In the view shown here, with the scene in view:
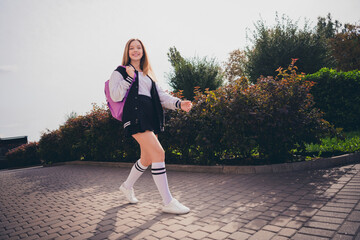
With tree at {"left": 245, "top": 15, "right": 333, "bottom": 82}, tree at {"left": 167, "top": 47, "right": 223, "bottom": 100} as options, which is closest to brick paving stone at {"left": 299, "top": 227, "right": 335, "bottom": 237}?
tree at {"left": 245, "top": 15, "right": 333, "bottom": 82}

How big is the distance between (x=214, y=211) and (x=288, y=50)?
1643 cm

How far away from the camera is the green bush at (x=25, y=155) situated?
64.1ft

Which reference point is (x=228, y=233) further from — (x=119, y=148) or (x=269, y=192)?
(x=119, y=148)

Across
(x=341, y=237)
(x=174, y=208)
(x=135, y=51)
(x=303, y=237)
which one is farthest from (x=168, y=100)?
(x=341, y=237)

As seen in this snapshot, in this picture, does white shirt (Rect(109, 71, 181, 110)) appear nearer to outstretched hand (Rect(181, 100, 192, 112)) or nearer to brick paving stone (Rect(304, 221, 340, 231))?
outstretched hand (Rect(181, 100, 192, 112))

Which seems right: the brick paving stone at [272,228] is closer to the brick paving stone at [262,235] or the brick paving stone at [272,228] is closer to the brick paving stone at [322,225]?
the brick paving stone at [262,235]

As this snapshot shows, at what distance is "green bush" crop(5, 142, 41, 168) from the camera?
19.5 metres

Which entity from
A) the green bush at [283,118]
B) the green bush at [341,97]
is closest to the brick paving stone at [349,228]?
the green bush at [283,118]

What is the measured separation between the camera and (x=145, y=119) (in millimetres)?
3109

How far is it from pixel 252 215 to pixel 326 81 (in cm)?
861

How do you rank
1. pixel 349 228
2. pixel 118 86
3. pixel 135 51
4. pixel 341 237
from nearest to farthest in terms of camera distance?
pixel 341 237, pixel 349 228, pixel 118 86, pixel 135 51

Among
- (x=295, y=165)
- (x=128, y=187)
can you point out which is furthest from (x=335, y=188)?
(x=128, y=187)

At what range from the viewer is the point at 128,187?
356 cm

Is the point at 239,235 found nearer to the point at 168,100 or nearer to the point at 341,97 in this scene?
the point at 168,100
